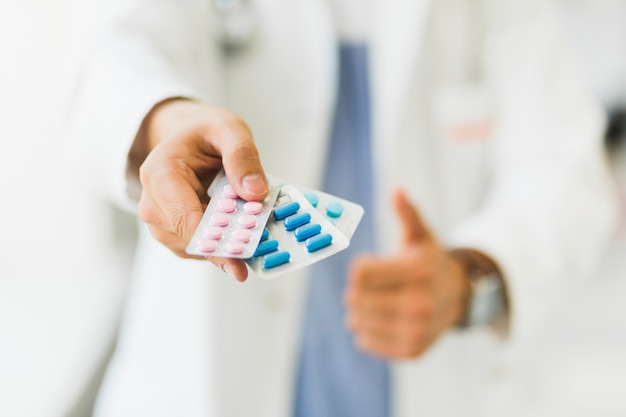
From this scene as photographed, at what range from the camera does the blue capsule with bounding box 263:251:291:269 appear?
0.21 meters

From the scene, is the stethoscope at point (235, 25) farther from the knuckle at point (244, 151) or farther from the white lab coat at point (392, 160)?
the knuckle at point (244, 151)

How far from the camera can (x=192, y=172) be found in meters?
0.24

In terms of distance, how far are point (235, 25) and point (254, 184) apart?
35 centimetres

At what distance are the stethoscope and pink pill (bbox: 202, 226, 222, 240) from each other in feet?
1.12

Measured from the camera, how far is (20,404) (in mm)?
271

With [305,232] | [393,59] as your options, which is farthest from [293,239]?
[393,59]

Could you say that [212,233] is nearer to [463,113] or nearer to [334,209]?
[334,209]

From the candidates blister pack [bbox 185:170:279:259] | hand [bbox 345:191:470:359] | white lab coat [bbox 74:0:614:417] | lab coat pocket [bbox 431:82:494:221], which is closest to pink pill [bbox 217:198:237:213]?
blister pack [bbox 185:170:279:259]

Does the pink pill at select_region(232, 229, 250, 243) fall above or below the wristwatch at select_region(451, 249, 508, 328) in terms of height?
below

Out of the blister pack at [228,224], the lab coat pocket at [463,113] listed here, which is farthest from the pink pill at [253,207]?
the lab coat pocket at [463,113]

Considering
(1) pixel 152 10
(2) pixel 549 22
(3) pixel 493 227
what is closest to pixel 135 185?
(1) pixel 152 10

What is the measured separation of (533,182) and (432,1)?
8.7 inches

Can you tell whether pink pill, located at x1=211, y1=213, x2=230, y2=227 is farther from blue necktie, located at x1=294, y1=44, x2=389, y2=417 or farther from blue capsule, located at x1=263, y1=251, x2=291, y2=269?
blue necktie, located at x1=294, y1=44, x2=389, y2=417

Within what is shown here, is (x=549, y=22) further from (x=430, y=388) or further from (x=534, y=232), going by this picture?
(x=430, y=388)
